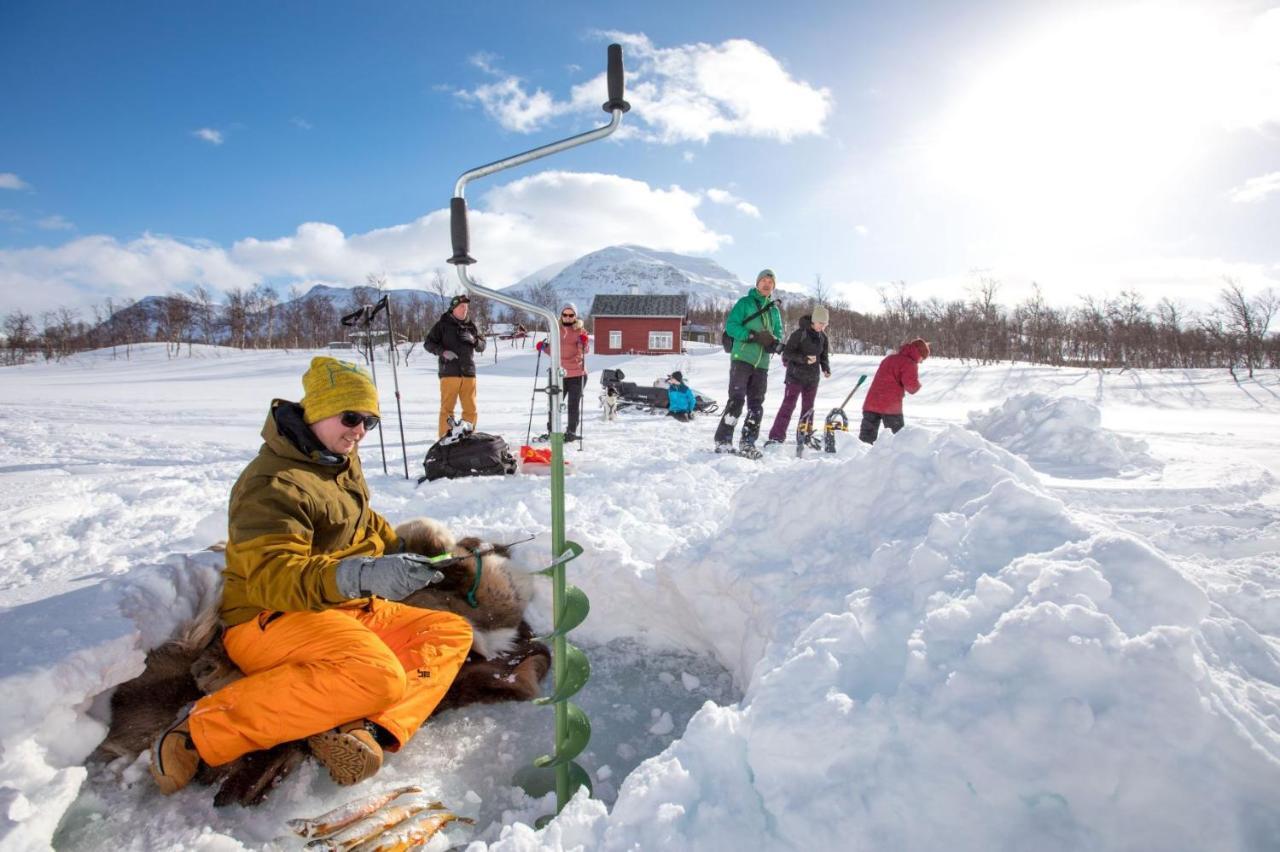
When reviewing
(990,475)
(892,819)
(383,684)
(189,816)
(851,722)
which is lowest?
(189,816)

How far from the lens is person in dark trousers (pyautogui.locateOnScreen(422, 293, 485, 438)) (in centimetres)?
653

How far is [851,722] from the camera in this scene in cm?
151

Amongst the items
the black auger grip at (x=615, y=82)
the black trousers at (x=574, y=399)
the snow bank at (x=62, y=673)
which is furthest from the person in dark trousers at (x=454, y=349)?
the black auger grip at (x=615, y=82)

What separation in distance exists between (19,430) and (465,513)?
329 inches

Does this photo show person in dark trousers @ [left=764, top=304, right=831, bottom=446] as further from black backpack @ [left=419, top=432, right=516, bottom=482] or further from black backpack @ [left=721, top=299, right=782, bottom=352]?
black backpack @ [left=419, top=432, right=516, bottom=482]

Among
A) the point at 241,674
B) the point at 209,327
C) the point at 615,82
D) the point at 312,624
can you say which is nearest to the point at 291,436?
the point at 312,624

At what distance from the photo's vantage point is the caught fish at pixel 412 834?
6.24ft

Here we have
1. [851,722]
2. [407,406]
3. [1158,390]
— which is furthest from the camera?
[1158,390]

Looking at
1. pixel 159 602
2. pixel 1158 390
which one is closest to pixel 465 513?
pixel 159 602

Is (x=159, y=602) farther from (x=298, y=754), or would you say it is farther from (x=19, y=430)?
(x=19, y=430)

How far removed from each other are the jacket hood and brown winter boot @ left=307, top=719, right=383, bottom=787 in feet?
3.41

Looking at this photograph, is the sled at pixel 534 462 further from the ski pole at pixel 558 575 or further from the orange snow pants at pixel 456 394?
the ski pole at pixel 558 575

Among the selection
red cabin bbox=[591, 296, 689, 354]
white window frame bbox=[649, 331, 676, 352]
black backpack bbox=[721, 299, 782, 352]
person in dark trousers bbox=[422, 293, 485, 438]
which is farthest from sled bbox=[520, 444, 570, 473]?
white window frame bbox=[649, 331, 676, 352]

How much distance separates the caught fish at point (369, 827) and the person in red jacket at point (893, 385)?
20.0 ft
